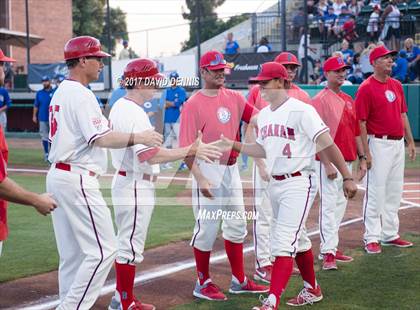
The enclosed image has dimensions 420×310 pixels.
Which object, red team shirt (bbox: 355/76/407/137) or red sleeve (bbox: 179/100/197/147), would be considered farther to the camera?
red team shirt (bbox: 355/76/407/137)

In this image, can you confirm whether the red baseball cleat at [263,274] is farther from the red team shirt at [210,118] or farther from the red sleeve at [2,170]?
the red sleeve at [2,170]

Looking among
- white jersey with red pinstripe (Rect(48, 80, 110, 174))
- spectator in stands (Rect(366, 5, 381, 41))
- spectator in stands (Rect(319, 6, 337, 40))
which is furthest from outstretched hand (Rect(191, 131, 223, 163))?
spectator in stands (Rect(319, 6, 337, 40))

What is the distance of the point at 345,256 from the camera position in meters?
7.71

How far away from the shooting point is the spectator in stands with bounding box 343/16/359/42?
71.9 feet

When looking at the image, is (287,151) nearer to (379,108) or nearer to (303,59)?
→ (379,108)

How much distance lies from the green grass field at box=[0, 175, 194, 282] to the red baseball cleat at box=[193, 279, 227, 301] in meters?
1.88

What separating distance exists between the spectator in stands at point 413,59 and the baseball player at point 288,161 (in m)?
14.7

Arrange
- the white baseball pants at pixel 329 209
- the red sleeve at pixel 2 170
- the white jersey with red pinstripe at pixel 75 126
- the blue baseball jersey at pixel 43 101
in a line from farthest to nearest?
the blue baseball jersey at pixel 43 101 < the white baseball pants at pixel 329 209 < the white jersey with red pinstripe at pixel 75 126 < the red sleeve at pixel 2 170

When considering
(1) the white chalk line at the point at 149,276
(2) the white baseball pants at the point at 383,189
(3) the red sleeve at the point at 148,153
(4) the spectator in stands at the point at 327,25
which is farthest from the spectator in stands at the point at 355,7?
(3) the red sleeve at the point at 148,153

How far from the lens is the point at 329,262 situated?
7285mm

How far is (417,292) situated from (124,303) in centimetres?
270

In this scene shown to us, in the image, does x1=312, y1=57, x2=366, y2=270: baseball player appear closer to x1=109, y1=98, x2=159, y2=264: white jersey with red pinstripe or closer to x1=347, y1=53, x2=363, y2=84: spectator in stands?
x1=109, y1=98, x2=159, y2=264: white jersey with red pinstripe

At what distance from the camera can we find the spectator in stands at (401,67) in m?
19.2

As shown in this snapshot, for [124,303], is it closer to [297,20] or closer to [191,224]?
[191,224]
